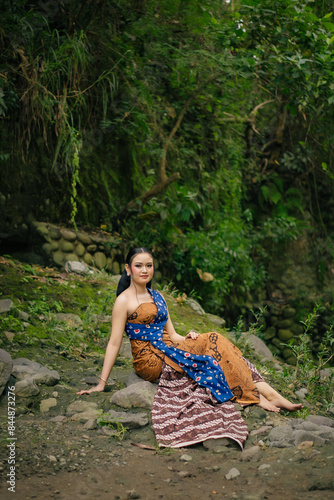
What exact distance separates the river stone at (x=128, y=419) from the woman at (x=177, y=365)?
71mm

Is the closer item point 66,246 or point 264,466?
point 264,466

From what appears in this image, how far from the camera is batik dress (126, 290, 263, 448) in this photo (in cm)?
288

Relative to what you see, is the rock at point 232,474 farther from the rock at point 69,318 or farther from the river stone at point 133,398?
the rock at point 69,318

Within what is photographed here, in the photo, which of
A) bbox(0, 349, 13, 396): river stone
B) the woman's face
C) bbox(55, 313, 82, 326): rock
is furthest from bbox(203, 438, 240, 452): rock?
bbox(55, 313, 82, 326): rock

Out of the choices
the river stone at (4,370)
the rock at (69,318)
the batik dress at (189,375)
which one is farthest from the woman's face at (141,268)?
the rock at (69,318)

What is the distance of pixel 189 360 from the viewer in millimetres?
3166

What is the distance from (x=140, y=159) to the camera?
7176 millimetres

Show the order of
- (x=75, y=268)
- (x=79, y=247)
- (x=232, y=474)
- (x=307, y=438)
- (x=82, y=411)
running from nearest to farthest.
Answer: (x=232, y=474) < (x=307, y=438) < (x=82, y=411) < (x=75, y=268) < (x=79, y=247)

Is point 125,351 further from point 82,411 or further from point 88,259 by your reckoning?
point 88,259

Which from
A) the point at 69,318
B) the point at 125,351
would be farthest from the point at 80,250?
the point at 125,351

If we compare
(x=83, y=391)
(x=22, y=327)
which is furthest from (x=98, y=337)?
(x=83, y=391)

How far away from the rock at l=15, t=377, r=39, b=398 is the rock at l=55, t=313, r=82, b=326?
141cm

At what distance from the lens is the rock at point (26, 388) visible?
3039 mm

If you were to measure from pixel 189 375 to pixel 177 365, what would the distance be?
10 centimetres
